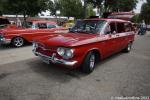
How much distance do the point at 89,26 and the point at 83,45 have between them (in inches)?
59.8

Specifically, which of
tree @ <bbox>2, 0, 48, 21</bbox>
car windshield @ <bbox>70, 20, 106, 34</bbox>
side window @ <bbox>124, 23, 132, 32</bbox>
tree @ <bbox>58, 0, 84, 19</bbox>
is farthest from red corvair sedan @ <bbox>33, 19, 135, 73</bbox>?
tree @ <bbox>58, 0, 84, 19</bbox>

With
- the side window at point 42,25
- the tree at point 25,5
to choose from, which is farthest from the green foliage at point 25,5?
the side window at point 42,25

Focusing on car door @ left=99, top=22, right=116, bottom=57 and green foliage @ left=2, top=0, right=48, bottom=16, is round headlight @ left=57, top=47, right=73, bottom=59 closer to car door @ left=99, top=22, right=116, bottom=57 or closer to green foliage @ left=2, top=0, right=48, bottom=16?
car door @ left=99, top=22, right=116, bottom=57

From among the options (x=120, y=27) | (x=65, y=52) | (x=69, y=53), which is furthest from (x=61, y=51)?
(x=120, y=27)

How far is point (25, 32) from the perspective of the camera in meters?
10.6

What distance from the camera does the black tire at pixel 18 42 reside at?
407 inches

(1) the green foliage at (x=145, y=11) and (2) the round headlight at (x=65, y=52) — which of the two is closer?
(2) the round headlight at (x=65, y=52)

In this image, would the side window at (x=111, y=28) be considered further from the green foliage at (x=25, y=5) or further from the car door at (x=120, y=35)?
the green foliage at (x=25, y=5)

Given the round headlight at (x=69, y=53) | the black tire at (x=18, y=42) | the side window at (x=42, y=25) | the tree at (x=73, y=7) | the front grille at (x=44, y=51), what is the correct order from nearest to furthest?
the round headlight at (x=69, y=53)
the front grille at (x=44, y=51)
the black tire at (x=18, y=42)
the side window at (x=42, y=25)
the tree at (x=73, y=7)

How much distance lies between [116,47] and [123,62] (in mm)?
690

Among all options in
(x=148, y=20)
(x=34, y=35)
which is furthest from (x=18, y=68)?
(x=148, y=20)

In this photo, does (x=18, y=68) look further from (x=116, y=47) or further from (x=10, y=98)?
(x=116, y=47)

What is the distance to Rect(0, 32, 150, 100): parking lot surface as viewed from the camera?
4.38 meters

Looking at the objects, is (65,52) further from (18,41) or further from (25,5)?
(25,5)
